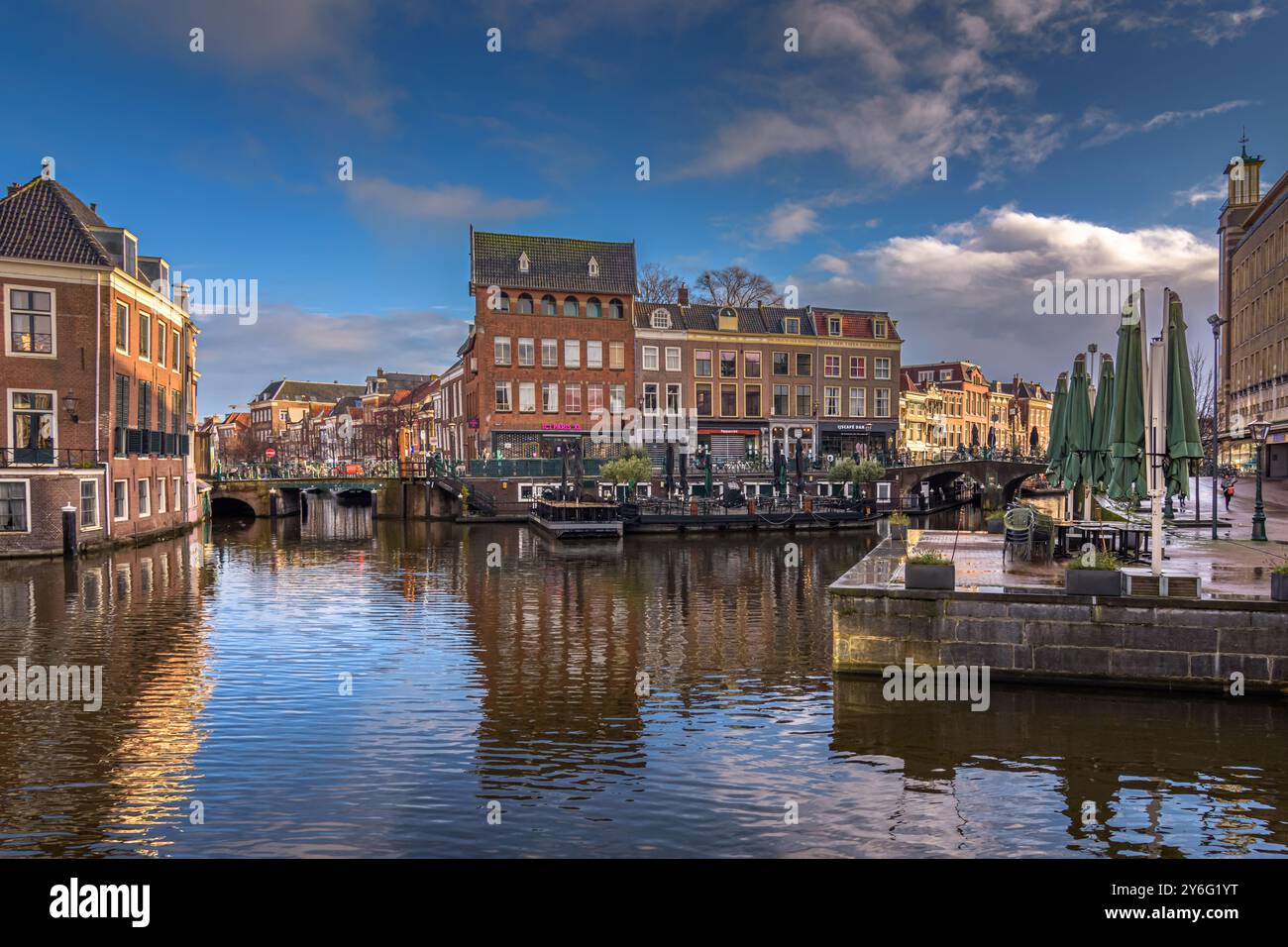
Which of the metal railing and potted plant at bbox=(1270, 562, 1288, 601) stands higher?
the metal railing

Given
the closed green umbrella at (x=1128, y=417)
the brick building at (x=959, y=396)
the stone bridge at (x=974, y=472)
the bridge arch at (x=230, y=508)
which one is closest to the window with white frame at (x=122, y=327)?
the bridge arch at (x=230, y=508)

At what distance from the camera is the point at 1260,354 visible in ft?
192

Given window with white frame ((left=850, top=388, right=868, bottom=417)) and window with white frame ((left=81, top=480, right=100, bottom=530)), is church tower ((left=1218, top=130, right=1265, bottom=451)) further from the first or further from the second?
window with white frame ((left=81, top=480, right=100, bottom=530))

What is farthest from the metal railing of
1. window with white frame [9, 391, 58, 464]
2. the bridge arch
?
the bridge arch

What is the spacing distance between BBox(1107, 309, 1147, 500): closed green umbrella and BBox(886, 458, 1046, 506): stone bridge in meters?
38.7

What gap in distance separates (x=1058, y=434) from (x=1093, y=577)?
520 inches

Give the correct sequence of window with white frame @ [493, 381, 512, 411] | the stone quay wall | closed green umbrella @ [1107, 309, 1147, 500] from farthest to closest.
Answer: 1. window with white frame @ [493, 381, 512, 411]
2. closed green umbrella @ [1107, 309, 1147, 500]
3. the stone quay wall

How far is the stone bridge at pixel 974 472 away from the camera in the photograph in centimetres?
5675

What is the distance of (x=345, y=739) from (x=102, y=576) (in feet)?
69.3

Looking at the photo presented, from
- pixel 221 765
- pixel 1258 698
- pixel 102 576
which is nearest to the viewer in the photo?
pixel 221 765

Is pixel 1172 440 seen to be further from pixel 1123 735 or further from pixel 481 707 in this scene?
pixel 481 707

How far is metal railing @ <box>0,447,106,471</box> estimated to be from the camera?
3228 centimetres

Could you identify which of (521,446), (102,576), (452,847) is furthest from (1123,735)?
(521,446)

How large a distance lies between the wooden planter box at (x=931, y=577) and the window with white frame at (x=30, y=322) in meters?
34.4
